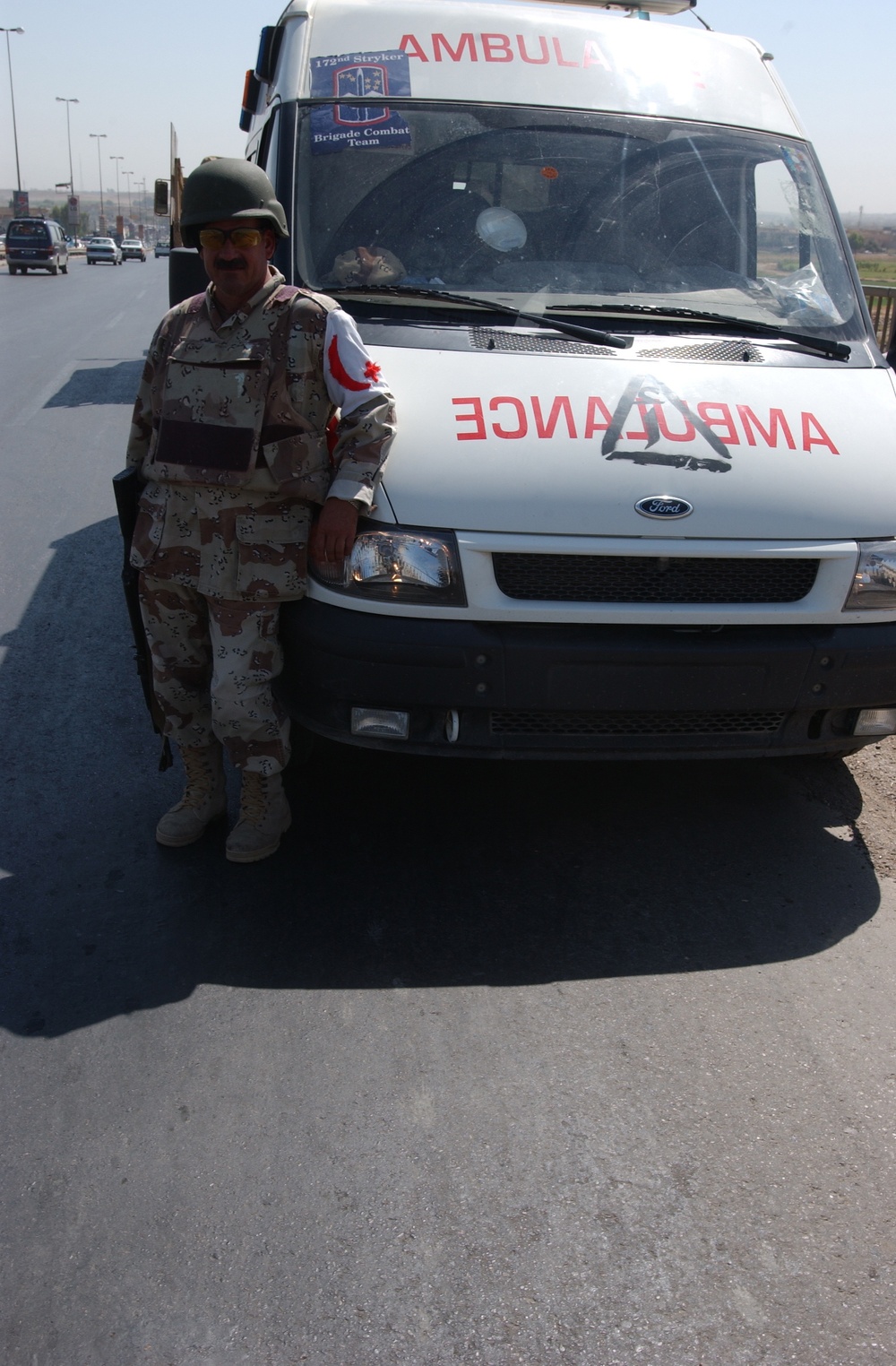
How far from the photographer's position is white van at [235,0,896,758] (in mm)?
3205

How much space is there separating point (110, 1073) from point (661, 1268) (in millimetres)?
1279

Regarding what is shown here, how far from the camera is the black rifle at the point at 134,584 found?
359 cm

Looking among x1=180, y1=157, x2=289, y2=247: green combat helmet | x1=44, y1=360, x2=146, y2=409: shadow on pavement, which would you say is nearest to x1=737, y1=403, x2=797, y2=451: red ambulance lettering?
x1=180, y1=157, x2=289, y2=247: green combat helmet

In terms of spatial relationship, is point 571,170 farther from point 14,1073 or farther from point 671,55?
point 14,1073

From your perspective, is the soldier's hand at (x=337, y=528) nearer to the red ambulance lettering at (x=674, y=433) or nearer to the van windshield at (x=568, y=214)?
the red ambulance lettering at (x=674, y=433)

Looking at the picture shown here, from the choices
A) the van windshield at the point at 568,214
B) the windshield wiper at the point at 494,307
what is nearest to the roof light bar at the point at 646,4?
the van windshield at the point at 568,214

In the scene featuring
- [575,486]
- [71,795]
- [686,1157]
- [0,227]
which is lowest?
[0,227]

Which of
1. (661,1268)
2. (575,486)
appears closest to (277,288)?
(575,486)

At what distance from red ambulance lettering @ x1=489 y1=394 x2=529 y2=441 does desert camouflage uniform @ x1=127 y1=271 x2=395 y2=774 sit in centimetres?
29

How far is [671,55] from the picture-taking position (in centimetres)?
461

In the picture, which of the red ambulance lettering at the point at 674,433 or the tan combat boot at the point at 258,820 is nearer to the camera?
the red ambulance lettering at the point at 674,433

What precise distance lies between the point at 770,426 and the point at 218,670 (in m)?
1.70

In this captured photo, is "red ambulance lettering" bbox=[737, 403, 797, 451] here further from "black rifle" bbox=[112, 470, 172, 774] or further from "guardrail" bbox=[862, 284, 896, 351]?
"guardrail" bbox=[862, 284, 896, 351]

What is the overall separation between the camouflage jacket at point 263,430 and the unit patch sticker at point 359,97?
109 cm
